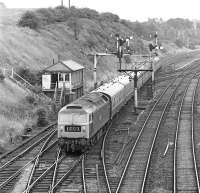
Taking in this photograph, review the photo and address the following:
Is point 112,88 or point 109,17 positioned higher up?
point 109,17

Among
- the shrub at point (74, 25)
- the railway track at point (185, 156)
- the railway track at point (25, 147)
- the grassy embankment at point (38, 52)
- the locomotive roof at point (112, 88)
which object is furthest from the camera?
the shrub at point (74, 25)

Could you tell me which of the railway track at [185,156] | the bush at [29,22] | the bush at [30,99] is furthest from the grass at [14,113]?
the bush at [29,22]

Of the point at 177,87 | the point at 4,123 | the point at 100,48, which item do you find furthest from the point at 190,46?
the point at 4,123

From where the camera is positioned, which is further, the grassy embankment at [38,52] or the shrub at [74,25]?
the shrub at [74,25]

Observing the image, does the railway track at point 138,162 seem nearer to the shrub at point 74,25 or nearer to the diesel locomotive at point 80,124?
the diesel locomotive at point 80,124

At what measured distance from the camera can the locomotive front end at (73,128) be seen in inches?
1008

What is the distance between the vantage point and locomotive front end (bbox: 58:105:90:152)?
2559 centimetres

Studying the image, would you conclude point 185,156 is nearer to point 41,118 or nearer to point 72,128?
point 72,128

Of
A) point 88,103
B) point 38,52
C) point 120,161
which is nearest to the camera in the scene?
point 120,161

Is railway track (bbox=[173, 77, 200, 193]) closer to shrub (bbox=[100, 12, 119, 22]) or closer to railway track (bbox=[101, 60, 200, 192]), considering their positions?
railway track (bbox=[101, 60, 200, 192])

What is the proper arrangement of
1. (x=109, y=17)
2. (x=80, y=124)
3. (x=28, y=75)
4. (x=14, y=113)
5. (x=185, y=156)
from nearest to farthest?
(x=80, y=124) < (x=185, y=156) < (x=14, y=113) < (x=28, y=75) < (x=109, y=17)

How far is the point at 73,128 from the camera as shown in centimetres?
2567

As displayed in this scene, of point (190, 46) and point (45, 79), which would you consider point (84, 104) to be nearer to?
point (45, 79)

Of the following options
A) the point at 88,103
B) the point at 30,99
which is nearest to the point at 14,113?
the point at 30,99
